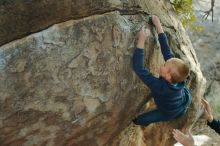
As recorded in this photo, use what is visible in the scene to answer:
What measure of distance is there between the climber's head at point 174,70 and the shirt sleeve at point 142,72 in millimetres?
133

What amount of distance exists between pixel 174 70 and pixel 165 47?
57 centimetres

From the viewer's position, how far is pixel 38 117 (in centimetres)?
461

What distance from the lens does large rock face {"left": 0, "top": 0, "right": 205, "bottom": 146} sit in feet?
14.4

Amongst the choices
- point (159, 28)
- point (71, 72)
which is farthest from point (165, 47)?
point (71, 72)

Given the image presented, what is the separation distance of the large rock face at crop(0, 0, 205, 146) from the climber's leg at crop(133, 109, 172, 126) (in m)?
0.13

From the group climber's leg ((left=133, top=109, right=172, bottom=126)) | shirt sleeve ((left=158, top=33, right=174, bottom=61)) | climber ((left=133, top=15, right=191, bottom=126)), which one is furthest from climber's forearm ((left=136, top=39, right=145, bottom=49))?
climber's leg ((left=133, top=109, right=172, bottom=126))

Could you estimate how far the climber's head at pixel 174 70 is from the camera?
4730 millimetres

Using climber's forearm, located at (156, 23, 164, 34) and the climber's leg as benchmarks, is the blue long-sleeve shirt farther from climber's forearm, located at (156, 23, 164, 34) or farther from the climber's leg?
climber's forearm, located at (156, 23, 164, 34)

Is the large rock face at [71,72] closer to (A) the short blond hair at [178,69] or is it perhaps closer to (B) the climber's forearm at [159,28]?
(B) the climber's forearm at [159,28]

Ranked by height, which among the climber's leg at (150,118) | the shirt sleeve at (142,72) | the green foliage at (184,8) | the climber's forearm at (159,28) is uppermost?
the climber's forearm at (159,28)

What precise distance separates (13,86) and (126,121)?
5.60 ft

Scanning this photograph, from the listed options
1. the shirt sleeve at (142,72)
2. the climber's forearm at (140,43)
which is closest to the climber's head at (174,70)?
the shirt sleeve at (142,72)

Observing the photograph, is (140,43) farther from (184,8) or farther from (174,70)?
(184,8)

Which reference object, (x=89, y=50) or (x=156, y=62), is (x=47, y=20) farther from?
(x=156, y=62)
